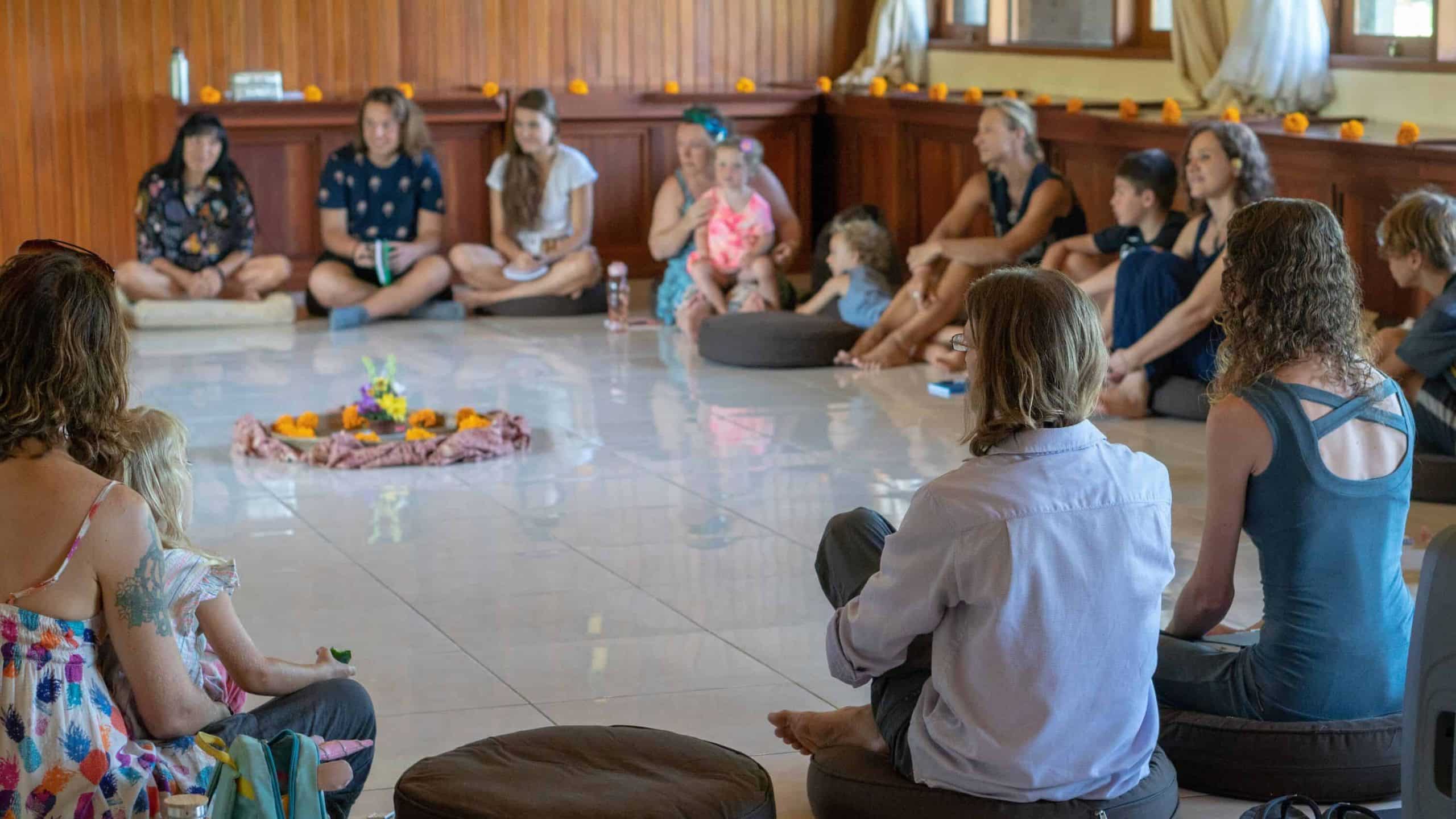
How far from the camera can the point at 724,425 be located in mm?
6336

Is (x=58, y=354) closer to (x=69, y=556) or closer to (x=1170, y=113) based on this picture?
(x=69, y=556)

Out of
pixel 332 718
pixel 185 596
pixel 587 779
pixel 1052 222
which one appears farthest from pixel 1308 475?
pixel 1052 222

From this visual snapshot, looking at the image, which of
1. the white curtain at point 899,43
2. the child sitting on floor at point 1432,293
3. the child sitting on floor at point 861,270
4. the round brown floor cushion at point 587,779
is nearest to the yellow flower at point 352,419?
the child sitting on floor at point 861,270

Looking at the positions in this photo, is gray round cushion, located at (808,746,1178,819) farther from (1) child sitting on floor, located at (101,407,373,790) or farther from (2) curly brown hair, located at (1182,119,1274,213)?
(2) curly brown hair, located at (1182,119,1274,213)

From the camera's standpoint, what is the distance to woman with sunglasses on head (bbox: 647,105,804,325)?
8.54m

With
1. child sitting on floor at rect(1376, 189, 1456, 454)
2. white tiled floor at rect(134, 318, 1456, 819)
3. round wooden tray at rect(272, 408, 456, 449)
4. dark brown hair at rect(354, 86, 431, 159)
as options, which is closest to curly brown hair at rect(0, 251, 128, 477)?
white tiled floor at rect(134, 318, 1456, 819)

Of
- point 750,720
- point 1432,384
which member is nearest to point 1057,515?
point 750,720

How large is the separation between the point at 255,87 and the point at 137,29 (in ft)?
2.62

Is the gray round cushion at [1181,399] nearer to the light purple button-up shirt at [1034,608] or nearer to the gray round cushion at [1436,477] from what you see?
the gray round cushion at [1436,477]

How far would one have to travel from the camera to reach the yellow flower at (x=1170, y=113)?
23.8 feet

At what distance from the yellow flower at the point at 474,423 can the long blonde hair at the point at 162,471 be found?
339 centimetres

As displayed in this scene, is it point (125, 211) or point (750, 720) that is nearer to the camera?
A: point (750, 720)

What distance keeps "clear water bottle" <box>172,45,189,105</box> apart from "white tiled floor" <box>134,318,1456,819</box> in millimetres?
2133

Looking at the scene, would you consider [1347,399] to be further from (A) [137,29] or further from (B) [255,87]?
(A) [137,29]
